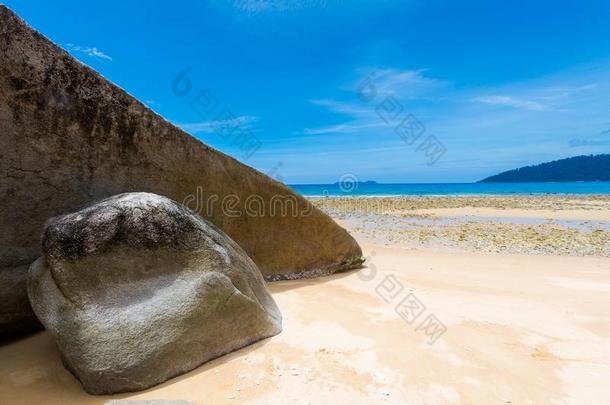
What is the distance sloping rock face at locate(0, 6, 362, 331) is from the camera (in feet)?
11.8

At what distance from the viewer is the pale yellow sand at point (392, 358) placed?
2758 millimetres

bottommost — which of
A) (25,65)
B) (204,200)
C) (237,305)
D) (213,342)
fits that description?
(213,342)

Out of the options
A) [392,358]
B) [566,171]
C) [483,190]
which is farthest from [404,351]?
[566,171]

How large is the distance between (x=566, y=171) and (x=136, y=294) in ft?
589

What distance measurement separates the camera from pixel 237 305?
11.2ft

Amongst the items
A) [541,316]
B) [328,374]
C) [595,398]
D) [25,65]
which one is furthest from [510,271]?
[25,65]

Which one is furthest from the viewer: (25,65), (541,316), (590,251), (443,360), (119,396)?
(590,251)

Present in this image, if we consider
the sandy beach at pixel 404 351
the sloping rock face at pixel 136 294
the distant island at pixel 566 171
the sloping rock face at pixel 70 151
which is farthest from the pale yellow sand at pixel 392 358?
the distant island at pixel 566 171

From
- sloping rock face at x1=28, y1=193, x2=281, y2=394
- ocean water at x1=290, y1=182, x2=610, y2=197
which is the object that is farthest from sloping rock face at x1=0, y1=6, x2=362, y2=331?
ocean water at x1=290, y1=182, x2=610, y2=197

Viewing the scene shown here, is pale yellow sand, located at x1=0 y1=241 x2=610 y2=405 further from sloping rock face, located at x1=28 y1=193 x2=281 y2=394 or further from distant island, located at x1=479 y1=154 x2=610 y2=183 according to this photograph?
distant island, located at x1=479 y1=154 x2=610 y2=183

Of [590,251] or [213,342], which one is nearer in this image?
[213,342]

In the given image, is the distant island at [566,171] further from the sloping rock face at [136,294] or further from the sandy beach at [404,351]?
the sloping rock face at [136,294]

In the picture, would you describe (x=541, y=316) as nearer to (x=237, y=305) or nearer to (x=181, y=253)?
(x=237, y=305)

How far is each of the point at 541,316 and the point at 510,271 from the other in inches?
121
